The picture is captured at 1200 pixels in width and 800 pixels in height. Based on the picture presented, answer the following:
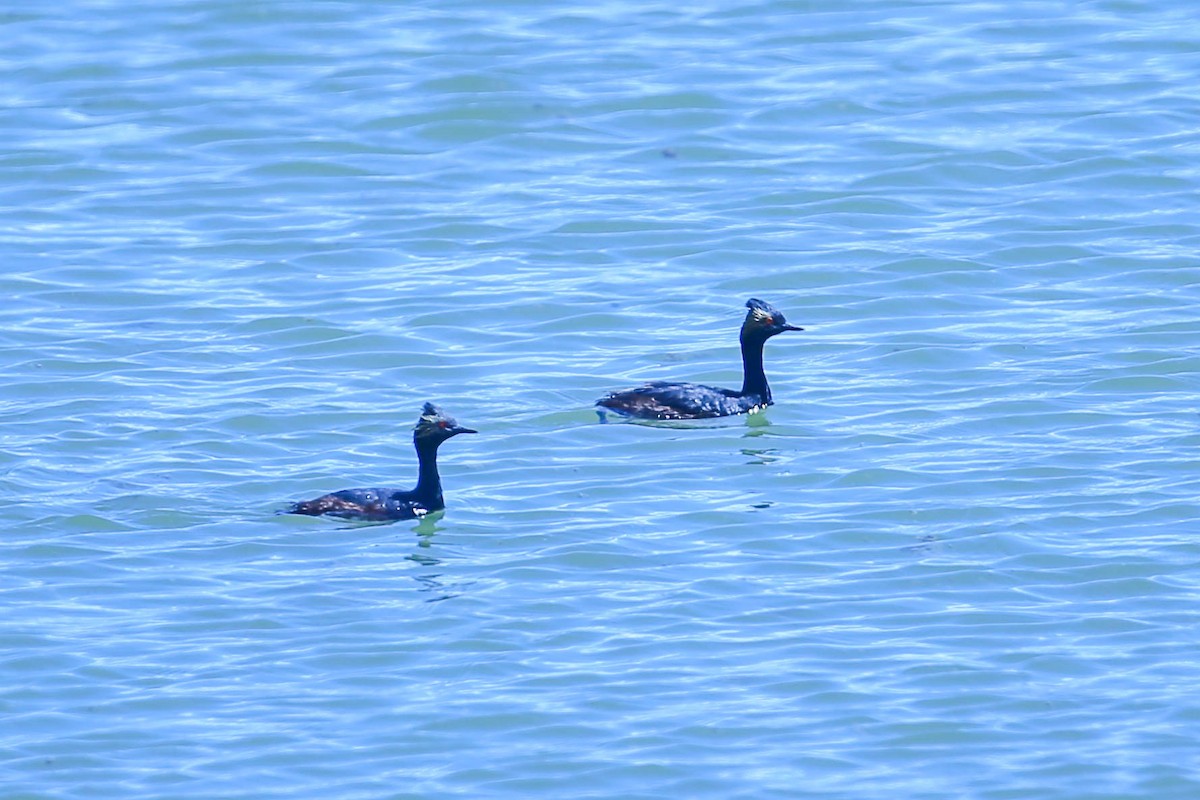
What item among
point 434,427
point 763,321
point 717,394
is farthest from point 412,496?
point 763,321

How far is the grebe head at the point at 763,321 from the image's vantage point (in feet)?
56.7

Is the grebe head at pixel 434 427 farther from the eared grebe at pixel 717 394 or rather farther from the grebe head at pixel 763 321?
the grebe head at pixel 763 321

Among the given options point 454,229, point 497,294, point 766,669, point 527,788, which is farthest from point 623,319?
point 527,788

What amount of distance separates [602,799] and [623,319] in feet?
26.9

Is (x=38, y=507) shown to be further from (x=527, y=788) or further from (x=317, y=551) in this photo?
(x=527, y=788)

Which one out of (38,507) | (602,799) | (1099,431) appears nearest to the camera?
(602,799)

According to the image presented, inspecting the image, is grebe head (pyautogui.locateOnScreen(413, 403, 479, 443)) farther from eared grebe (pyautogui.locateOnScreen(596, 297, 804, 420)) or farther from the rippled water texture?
eared grebe (pyautogui.locateOnScreen(596, 297, 804, 420))

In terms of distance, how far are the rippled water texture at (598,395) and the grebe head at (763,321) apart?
57 centimetres

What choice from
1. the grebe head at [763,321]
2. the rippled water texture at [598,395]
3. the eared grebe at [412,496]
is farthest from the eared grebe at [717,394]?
the eared grebe at [412,496]

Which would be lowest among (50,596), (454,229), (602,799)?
(602,799)

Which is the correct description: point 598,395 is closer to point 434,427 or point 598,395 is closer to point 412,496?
point 434,427

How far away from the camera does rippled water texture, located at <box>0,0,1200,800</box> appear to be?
11.7 metres

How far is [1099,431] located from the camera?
1617 centimetres

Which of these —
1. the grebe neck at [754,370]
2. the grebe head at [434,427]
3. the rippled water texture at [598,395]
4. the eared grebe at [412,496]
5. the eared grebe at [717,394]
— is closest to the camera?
the rippled water texture at [598,395]
